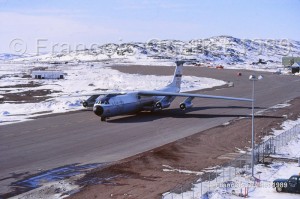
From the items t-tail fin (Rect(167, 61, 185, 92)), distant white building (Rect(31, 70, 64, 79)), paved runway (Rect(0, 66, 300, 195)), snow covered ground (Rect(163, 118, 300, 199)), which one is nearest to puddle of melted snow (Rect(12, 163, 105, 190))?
paved runway (Rect(0, 66, 300, 195))

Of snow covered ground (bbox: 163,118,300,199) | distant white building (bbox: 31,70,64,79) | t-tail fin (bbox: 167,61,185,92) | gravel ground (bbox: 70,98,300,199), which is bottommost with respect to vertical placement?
snow covered ground (bbox: 163,118,300,199)

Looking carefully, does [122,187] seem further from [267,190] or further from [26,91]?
[26,91]

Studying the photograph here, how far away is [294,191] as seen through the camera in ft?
74.7

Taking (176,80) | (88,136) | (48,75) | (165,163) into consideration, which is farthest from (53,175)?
(48,75)

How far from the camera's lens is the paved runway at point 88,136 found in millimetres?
29028

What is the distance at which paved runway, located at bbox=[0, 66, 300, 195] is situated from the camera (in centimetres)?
2903

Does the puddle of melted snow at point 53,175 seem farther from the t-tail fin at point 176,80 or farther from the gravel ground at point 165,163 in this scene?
the t-tail fin at point 176,80

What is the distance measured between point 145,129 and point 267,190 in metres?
18.1

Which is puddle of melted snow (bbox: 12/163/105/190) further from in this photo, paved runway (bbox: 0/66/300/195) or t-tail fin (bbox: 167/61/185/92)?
t-tail fin (bbox: 167/61/185/92)

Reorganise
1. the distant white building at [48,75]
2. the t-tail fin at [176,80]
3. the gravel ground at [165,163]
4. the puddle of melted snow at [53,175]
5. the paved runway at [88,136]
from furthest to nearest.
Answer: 1. the distant white building at [48,75]
2. the t-tail fin at [176,80]
3. the paved runway at [88,136]
4. the puddle of melted snow at [53,175]
5. the gravel ground at [165,163]

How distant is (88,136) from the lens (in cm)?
3675

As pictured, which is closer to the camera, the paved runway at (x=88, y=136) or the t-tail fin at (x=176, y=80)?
the paved runway at (x=88, y=136)

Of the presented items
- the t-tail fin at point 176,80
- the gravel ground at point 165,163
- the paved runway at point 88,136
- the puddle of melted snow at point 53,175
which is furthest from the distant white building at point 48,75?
the puddle of melted snow at point 53,175

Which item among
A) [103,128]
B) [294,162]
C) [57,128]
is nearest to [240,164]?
[294,162]
